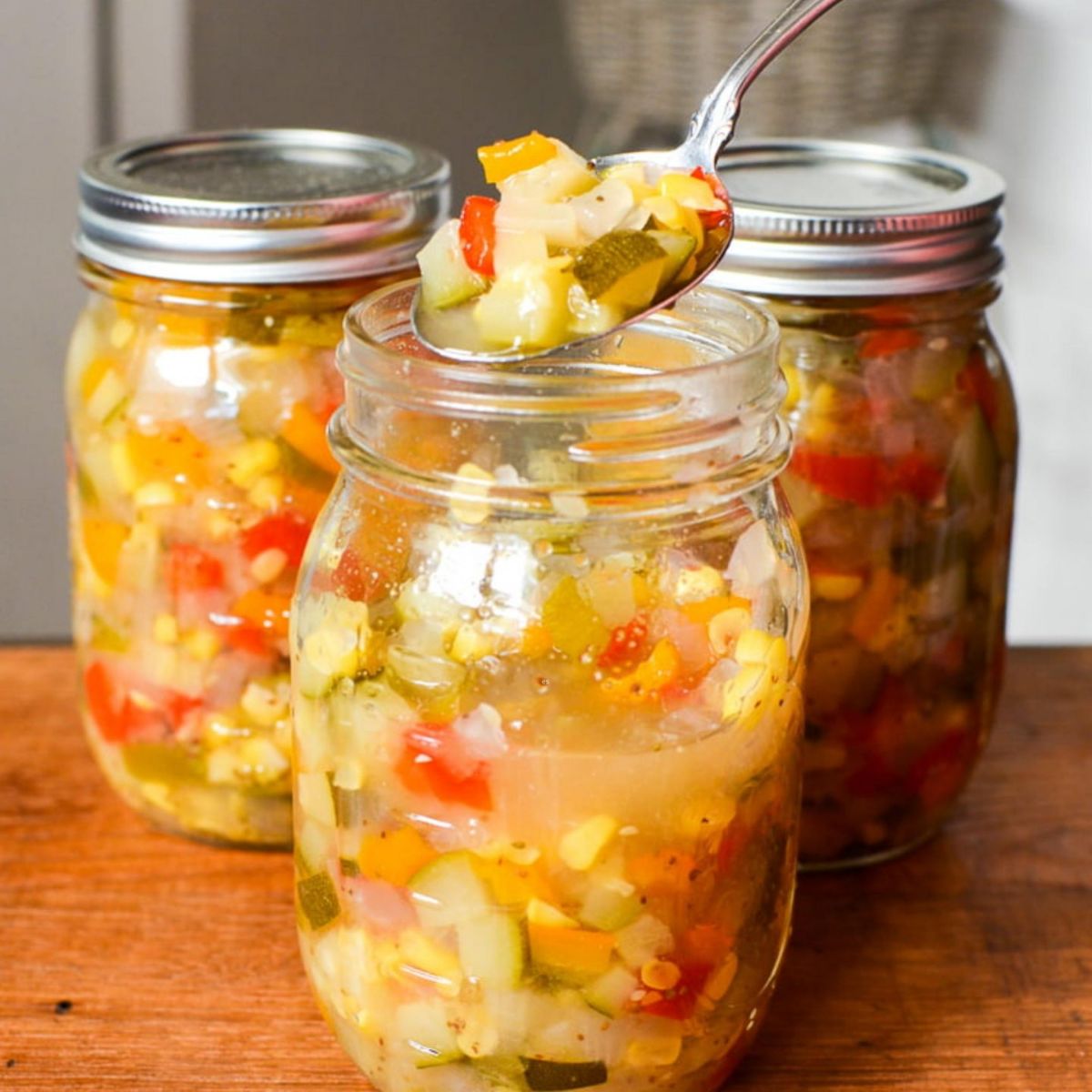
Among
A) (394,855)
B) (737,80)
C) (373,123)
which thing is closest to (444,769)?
(394,855)

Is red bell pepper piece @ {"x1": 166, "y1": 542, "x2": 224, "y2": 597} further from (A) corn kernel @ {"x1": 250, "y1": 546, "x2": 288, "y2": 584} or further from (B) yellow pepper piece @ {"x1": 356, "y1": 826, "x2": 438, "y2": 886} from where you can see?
(B) yellow pepper piece @ {"x1": 356, "y1": 826, "x2": 438, "y2": 886}

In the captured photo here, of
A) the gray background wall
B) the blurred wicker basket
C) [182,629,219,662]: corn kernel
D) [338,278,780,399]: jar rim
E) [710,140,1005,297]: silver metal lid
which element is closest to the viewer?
[338,278,780,399]: jar rim

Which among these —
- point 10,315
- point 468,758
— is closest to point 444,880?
point 468,758

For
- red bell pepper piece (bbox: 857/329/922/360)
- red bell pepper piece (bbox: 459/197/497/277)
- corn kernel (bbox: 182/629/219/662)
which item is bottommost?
corn kernel (bbox: 182/629/219/662)

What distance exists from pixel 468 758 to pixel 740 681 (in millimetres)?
166

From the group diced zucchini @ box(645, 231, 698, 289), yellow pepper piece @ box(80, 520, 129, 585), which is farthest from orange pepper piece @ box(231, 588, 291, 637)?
diced zucchini @ box(645, 231, 698, 289)

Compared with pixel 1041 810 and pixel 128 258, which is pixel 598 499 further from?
pixel 1041 810

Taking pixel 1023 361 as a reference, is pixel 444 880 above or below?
above

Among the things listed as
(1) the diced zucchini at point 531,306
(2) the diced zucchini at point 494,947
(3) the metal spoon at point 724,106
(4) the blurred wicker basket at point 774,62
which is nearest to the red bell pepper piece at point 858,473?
(3) the metal spoon at point 724,106

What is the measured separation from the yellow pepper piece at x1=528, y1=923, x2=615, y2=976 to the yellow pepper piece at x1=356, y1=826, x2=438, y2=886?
79 millimetres

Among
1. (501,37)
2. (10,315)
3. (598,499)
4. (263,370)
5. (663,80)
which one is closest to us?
(598,499)

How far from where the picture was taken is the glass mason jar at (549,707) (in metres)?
0.92

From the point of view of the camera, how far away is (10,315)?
3043 millimetres

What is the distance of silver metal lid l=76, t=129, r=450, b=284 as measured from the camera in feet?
3.90
